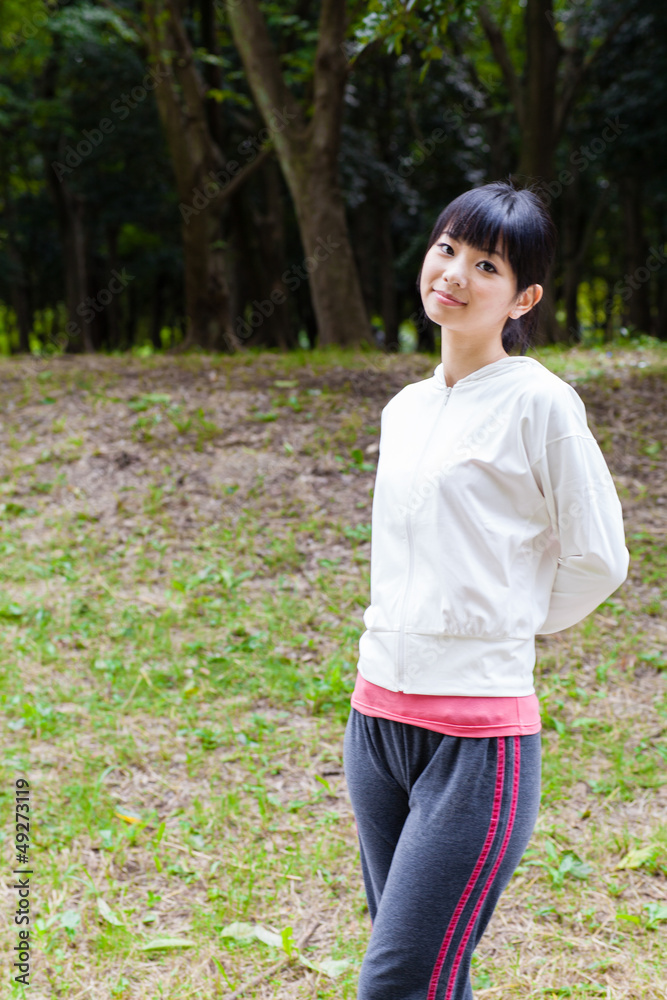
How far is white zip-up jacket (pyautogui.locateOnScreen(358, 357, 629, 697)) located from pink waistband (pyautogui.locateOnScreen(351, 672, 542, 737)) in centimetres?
2

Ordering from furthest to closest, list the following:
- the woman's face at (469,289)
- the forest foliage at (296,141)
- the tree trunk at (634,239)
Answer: the tree trunk at (634,239), the forest foliage at (296,141), the woman's face at (469,289)

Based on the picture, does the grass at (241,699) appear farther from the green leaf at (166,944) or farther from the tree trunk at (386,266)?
the tree trunk at (386,266)

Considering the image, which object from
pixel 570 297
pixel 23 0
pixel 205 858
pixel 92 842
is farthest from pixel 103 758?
pixel 570 297

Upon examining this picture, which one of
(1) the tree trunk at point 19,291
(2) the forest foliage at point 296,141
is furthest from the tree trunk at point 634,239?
(1) the tree trunk at point 19,291

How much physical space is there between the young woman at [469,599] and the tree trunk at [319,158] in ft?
23.8

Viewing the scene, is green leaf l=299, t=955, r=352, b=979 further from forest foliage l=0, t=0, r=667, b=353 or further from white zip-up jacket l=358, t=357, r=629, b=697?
forest foliage l=0, t=0, r=667, b=353

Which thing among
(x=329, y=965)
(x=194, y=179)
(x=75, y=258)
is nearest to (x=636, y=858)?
(x=329, y=965)

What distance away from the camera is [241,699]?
4.31 metres

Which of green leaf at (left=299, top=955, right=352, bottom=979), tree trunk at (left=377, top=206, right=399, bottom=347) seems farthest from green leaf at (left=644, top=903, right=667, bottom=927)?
tree trunk at (left=377, top=206, right=399, bottom=347)

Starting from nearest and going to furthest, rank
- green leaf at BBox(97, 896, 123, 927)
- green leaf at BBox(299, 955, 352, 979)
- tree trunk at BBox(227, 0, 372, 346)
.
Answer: green leaf at BBox(299, 955, 352, 979) → green leaf at BBox(97, 896, 123, 927) → tree trunk at BBox(227, 0, 372, 346)

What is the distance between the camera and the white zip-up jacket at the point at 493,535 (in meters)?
1.56

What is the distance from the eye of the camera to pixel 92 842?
3.41 m

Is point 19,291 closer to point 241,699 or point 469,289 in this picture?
point 241,699

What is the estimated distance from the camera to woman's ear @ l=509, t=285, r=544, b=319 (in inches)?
66.5
